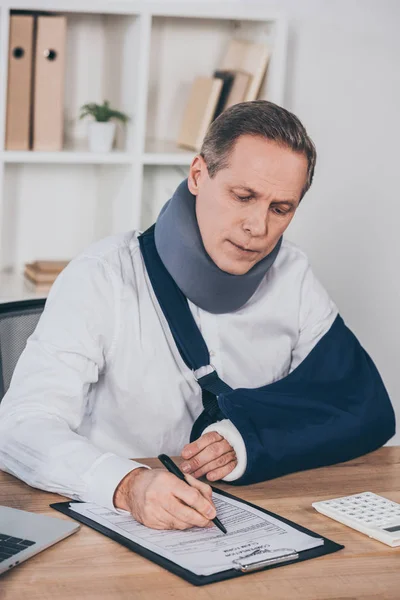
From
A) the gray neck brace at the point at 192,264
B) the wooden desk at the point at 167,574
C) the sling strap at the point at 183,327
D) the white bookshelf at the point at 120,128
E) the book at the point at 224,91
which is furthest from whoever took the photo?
the book at the point at 224,91

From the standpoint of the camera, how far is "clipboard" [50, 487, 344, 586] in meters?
1.28

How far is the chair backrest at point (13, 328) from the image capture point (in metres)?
2.08

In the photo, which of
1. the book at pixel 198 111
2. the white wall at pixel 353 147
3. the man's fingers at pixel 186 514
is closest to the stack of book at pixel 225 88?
the book at pixel 198 111

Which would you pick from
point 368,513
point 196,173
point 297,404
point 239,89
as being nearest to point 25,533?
point 368,513

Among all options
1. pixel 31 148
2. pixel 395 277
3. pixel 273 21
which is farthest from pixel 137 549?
pixel 395 277

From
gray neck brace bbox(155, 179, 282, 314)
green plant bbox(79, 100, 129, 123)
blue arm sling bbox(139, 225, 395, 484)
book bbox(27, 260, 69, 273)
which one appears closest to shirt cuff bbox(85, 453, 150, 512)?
blue arm sling bbox(139, 225, 395, 484)

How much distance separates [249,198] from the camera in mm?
1885

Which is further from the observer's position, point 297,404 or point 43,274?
point 43,274

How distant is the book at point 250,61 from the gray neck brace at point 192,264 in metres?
1.20

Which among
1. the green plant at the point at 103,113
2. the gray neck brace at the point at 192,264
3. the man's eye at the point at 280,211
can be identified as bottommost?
the gray neck brace at the point at 192,264

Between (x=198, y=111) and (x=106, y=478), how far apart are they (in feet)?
6.20

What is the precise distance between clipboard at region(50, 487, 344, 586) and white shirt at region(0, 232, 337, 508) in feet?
0.20

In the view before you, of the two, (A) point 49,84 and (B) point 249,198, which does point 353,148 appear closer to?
(A) point 49,84

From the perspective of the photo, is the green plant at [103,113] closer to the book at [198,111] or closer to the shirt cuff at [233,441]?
the book at [198,111]
